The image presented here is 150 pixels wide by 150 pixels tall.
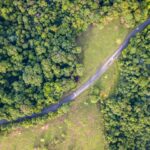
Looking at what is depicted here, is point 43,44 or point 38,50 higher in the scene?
point 43,44

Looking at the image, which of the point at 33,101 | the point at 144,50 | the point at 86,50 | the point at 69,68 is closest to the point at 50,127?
the point at 33,101

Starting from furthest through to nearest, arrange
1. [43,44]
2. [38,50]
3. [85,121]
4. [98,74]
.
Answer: [98,74]
[85,121]
[43,44]
[38,50]

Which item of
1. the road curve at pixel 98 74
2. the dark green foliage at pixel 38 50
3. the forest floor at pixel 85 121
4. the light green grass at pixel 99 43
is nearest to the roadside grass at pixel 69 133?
the forest floor at pixel 85 121

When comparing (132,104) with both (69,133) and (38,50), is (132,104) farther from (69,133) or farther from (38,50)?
(38,50)

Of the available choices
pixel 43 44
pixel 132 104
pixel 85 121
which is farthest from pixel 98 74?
pixel 43 44

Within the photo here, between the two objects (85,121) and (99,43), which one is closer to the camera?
(85,121)

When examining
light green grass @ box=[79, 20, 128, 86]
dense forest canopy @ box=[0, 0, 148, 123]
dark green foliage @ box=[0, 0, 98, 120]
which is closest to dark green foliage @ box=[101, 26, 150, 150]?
light green grass @ box=[79, 20, 128, 86]
